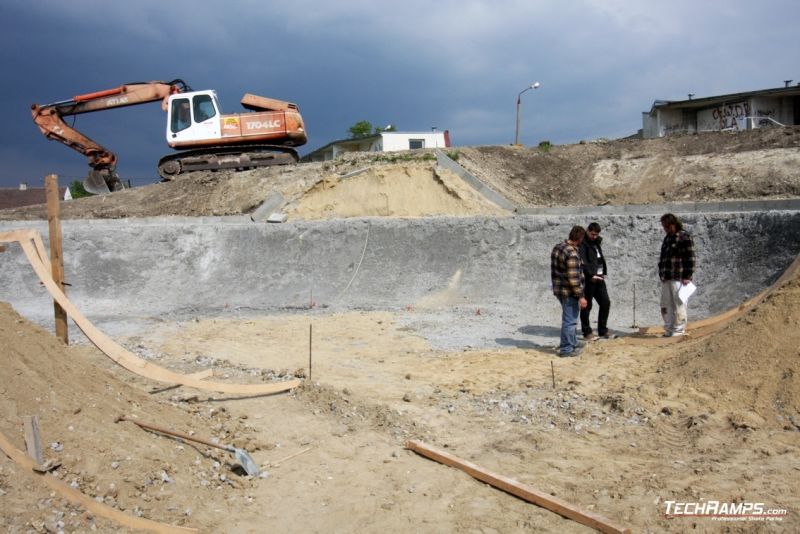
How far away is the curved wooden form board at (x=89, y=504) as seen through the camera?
12.0 feet

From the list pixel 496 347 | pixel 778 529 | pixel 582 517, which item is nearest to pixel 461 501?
Answer: pixel 582 517

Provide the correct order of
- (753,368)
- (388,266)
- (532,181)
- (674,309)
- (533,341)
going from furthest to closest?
(532,181), (388,266), (533,341), (674,309), (753,368)

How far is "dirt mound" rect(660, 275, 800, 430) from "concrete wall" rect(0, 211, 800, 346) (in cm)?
358

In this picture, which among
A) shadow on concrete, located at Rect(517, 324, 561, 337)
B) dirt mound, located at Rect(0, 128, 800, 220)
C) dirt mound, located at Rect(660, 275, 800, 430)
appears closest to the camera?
dirt mound, located at Rect(660, 275, 800, 430)

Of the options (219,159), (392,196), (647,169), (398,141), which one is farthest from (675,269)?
(398,141)

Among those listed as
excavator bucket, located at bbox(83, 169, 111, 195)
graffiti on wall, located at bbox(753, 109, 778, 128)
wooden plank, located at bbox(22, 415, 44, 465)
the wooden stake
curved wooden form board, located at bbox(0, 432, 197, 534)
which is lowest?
curved wooden form board, located at bbox(0, 432, 197, 534)

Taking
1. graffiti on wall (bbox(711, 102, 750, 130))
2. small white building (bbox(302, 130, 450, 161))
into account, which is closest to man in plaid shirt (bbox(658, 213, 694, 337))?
graffiti on wall (bbox(711, 102, 750, 130))

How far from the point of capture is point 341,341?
383 inches

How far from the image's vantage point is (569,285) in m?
7.90

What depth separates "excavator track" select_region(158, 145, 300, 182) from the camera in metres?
19.8

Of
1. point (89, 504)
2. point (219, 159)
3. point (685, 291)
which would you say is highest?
point (219, 159)

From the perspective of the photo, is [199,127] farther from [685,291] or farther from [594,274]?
[685,291]

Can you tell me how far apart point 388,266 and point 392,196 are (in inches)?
121

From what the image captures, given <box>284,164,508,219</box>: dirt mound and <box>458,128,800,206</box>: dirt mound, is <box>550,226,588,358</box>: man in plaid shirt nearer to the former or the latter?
<box>284,164,508,219</box>: dirt mound
